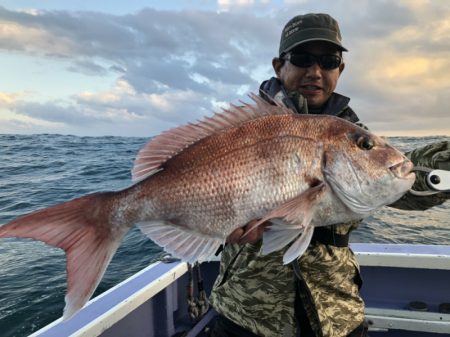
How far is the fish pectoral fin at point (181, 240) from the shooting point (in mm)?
1938

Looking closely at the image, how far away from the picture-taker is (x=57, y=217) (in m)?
1.75

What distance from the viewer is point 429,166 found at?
2314mm

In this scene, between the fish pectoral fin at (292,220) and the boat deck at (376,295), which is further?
the boat deck at (376,295)

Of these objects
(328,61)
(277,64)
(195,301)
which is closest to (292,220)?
(328,61)

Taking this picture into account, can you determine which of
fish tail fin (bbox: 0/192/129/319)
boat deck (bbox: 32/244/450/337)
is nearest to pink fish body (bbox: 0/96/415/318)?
fish tail fin (bbox: 0/192/129/319)

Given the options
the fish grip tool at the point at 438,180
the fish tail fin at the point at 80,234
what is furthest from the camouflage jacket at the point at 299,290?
the fish tail fin at the point at 80,234

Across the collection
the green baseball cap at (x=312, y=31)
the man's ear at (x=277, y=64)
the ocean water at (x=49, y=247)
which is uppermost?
the green baseball cap at (x=312, y=31)

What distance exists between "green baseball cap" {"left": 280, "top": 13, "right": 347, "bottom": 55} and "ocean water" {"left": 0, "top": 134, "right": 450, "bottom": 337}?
14.6 ft

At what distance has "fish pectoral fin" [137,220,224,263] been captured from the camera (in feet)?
6.36

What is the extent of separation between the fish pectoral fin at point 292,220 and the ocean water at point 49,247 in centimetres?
453

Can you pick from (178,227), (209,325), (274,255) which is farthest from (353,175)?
(209,325)

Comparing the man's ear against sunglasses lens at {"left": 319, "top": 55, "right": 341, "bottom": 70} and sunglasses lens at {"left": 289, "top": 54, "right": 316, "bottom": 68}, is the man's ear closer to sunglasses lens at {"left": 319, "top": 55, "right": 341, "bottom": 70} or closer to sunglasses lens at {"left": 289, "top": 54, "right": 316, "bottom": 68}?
sunglasses lens at {"left": 289, "top": 54, "right": 316, "bottom": 68}

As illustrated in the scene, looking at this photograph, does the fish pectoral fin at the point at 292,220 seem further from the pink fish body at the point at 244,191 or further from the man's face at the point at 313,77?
the man's face at the point at 313,77

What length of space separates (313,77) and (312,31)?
29cm
